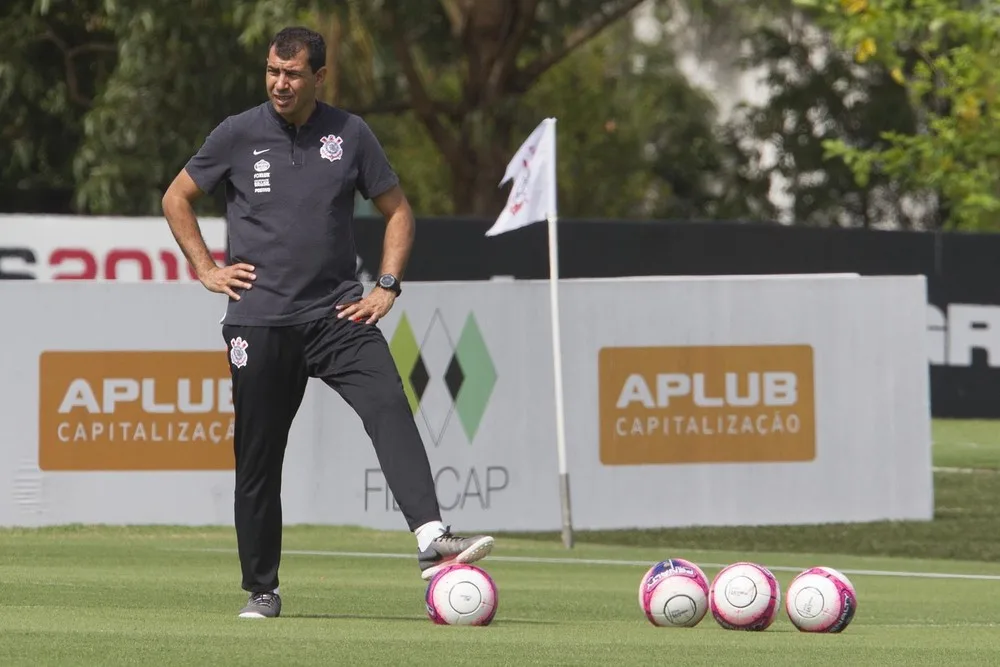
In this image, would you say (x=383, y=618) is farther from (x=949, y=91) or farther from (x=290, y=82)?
(x=949, y=91)

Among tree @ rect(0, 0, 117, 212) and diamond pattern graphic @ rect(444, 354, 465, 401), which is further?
tree @ rect(0, 0, 117, 212)

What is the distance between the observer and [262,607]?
8195 mm

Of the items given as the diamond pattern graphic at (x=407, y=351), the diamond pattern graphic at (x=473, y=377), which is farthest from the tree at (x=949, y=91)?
the diamond pattern graphic at (x=407, y=351)

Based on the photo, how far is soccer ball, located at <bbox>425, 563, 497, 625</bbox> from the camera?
7.88 m

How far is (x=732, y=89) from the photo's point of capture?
5716 centimetres

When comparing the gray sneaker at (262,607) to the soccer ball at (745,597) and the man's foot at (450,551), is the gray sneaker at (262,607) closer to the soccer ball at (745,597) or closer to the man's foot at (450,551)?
the man's foot at (450,551)

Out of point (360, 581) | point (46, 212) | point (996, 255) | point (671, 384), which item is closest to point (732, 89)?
point (46, 212)

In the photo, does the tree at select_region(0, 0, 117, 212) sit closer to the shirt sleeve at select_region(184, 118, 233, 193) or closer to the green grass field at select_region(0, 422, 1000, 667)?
the green grass field at select_region(0, 422, 1000, 667)

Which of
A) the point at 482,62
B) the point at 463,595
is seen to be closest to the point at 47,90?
the point at 482,62

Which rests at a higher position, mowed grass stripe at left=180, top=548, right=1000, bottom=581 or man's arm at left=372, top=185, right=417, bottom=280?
man's arm at left=372, top=185, right=417, bottom=280

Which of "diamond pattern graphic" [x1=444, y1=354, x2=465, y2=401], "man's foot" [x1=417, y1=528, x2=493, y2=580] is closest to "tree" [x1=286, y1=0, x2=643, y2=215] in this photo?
"diamond pattern graphic" [x1=444, y1=354, x2=465, y2=401]

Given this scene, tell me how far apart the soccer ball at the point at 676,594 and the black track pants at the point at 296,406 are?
2.91ft

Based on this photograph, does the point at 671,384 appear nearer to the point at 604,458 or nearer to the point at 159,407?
the point at 604,458

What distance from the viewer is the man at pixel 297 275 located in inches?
313
